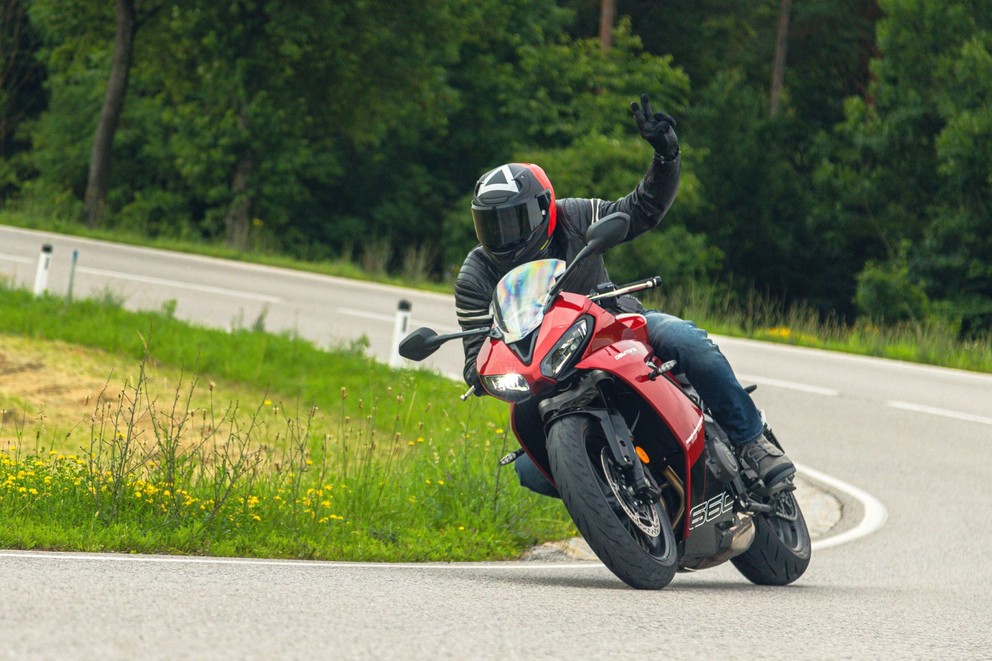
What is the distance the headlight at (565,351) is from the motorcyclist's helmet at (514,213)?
62 centimetres

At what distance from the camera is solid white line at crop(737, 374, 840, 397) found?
16.0m

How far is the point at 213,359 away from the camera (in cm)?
1540

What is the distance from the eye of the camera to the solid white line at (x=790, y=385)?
52.4 ft

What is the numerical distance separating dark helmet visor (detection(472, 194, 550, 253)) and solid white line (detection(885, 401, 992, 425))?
919 cm

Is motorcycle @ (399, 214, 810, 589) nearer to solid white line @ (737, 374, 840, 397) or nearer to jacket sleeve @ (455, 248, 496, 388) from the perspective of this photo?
jacket sleeve @ (455, 248, 496, 388)

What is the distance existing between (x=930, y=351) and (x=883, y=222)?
24.1 m

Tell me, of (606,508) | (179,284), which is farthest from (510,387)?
(179,284)

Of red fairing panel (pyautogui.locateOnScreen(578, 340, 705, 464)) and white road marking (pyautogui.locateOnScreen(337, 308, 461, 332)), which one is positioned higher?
red fairing panel (pyautogui.locateOnScreen(578, 340, 705, 464))

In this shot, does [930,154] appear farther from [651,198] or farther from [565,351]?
Result: [565,351]

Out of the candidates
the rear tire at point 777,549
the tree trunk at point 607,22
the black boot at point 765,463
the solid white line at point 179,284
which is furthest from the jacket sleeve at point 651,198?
the tree trunk at point 607,22

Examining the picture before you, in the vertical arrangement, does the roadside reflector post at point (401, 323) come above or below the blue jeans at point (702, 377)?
below

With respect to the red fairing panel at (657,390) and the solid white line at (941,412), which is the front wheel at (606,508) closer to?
the red fairing panel at (657,390)

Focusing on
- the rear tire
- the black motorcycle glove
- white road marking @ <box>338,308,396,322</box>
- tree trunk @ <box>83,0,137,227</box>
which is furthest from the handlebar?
tree trunk @ <box>83,0,137,227</box>

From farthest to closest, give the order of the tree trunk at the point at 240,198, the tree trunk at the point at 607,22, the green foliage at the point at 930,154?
the tree trunk at the point at 607,22, the green foliage at the point at 930,154, the tree trunk at the point at 240,198
